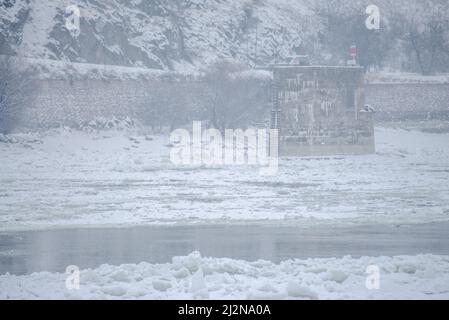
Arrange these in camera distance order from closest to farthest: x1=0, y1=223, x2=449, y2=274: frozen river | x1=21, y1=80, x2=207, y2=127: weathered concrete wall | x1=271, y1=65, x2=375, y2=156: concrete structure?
x1=0, y1=223, x2=449, y2=274: frozen river < x1=271, y1=65, x2=375, y2=156: concrete structure < x1=21, y1=80, x2=207, y2=127: weathered concrete wall

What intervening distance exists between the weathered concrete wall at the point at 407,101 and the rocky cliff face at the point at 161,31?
1244 centimetres

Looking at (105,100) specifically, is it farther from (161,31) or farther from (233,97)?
(161,31)

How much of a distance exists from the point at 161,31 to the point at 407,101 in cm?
1752

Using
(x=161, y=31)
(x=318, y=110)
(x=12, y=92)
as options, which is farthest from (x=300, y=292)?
(x=161, y=31)

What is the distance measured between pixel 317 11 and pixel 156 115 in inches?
1394

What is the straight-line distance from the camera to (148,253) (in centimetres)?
1391

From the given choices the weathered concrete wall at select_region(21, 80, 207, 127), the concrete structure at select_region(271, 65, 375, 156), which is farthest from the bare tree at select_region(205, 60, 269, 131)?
the concrete structure at select_region(271, 65, 375, 156)

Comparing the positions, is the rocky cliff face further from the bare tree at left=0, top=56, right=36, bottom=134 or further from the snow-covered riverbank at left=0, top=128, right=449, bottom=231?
the snow-covered riverbank at left=0, top=128, right=449, bottom=231

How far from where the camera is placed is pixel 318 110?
35.9 metres

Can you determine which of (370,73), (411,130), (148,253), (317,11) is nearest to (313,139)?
(411,130)

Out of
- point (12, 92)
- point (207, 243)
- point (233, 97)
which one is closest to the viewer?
point (207, 243)

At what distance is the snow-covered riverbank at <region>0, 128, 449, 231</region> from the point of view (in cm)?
1928

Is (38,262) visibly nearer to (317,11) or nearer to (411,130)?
(411,130)

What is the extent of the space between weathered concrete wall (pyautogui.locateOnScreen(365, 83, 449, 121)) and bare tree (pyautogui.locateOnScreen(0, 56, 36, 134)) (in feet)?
74.4
